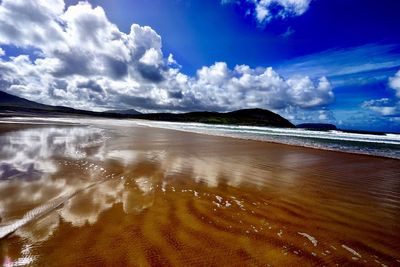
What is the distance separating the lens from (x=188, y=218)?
4.07 metres

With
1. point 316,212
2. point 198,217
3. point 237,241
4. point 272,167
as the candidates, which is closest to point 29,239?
point 198,217

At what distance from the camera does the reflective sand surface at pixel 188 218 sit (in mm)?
2984

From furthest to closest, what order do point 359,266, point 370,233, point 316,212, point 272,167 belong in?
point 272,167
point 316,212
point 370,233
point 359,266

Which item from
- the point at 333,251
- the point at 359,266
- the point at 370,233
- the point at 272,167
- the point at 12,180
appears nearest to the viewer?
the point at 359,266

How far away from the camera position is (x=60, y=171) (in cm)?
664

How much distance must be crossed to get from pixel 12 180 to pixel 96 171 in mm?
1947

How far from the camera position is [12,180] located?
5.63 metres

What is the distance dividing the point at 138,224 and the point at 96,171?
3.84m

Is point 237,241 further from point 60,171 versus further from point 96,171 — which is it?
point 60,171

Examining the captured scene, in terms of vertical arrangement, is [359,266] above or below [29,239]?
above

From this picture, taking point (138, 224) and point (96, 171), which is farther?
point (96, 171)

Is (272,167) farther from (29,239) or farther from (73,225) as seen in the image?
(29,239)

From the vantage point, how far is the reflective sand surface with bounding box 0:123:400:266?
9.79ft

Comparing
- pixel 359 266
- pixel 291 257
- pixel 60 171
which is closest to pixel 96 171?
pixel 60 171
